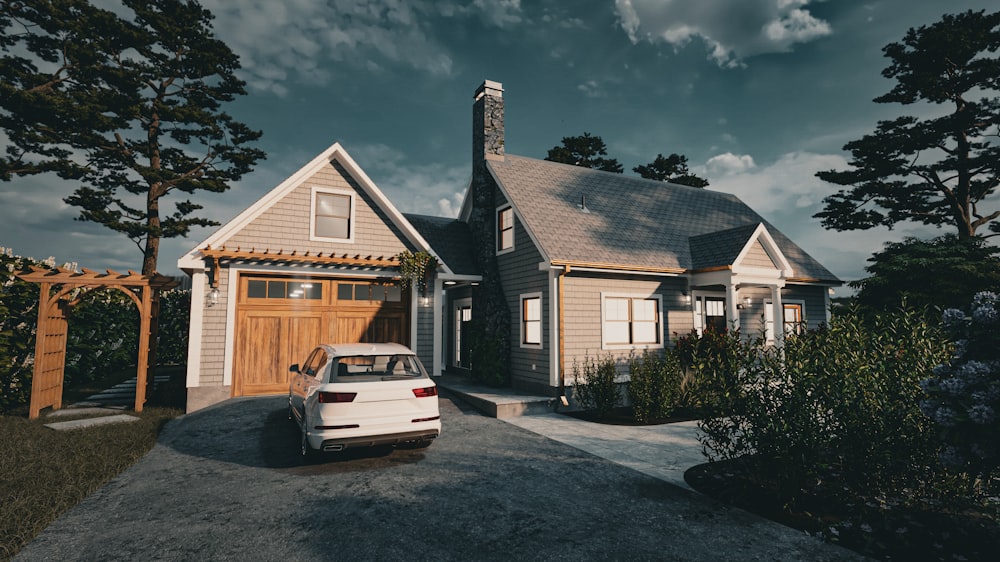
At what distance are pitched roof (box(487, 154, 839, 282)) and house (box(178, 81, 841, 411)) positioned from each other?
0.07 metres

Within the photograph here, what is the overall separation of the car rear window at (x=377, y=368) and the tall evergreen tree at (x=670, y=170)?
36766 mm

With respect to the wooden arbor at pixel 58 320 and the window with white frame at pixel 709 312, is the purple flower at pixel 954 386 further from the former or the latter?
the wooden arbor at pixel 58 320

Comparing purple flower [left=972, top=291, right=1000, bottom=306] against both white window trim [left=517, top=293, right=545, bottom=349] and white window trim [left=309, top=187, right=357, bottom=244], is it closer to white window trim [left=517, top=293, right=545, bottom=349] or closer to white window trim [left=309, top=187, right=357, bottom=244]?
white window trim [left=517, top=293, right=545, bottom=349]

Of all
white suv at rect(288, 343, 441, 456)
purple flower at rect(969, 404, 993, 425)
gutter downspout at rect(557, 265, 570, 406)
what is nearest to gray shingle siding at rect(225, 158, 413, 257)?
gutter downspout at rect(557, 265, 570, 406)

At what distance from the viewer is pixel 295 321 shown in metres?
11.9

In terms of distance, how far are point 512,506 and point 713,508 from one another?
2.30 meters

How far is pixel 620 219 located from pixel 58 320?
15.5 m

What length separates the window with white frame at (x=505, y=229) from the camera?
13917 mm

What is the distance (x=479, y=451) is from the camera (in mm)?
7609

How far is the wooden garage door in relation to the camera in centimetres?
1135

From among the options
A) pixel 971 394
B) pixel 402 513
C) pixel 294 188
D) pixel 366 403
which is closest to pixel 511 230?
pixel 294 188

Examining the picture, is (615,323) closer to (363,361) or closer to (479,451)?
(479,451)

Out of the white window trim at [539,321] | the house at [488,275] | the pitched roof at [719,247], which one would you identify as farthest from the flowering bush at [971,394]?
the pitched roof at [719,247]

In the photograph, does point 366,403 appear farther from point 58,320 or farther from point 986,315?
point 58,320
